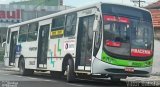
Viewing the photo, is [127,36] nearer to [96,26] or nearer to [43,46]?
[96,26]

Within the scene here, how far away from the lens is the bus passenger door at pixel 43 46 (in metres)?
23.9

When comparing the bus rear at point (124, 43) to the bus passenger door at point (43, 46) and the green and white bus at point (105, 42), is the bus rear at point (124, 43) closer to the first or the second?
the green and white bus at point (105, 42)

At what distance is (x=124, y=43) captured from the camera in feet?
60.0

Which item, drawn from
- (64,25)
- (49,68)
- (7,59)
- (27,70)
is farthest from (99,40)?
(7,59)

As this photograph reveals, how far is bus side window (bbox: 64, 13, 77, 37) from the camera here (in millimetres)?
20422

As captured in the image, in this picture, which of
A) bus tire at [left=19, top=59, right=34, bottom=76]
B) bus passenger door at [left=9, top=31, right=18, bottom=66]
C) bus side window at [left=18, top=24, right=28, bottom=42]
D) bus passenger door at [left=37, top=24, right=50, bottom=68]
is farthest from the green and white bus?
bus passenger door at [left=9, top=31, right=18, bottom=66]

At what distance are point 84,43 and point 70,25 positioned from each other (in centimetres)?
179

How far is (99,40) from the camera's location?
18078 mm

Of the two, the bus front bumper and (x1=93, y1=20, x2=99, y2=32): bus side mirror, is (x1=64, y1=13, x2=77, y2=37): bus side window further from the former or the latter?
the bus front bumper

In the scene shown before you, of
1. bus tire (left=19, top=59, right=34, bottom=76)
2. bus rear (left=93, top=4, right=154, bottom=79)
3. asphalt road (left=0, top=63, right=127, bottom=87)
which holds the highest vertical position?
bus rear (left=93, top=4, right=154, bottom=79)

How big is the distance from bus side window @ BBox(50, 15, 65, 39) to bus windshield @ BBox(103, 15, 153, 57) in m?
4.04

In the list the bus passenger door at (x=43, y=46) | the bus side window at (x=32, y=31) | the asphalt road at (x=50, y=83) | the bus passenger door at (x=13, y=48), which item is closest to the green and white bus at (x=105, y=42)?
the asphalt road at (x=50, y=83)

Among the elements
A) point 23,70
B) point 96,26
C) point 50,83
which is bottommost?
point 50,83

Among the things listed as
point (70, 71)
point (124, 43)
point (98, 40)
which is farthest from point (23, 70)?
point (124, 43)
